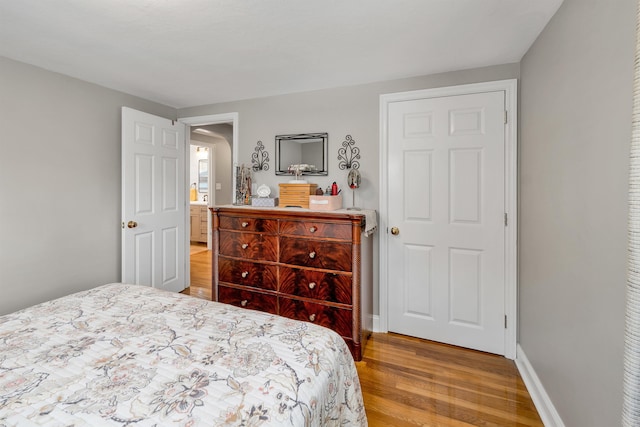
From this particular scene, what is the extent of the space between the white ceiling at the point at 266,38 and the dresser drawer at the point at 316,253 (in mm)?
1409

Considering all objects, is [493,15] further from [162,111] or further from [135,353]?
[162,111]

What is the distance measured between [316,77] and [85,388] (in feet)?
8.25

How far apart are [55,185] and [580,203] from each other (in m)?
3.67

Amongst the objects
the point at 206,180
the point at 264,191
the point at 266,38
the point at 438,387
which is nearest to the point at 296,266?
the point at 264,191

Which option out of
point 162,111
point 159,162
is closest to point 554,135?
point 159,162

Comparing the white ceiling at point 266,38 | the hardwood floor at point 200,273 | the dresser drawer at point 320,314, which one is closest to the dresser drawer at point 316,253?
the dresser drawer at point 320,314

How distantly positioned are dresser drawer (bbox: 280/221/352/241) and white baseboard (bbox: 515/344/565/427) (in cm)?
148

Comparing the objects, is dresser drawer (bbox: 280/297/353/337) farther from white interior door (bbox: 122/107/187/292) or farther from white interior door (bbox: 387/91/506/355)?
white interior door (bbox: 122/107/187/292)

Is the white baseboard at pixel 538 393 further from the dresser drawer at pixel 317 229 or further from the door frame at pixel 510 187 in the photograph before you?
the dresser drawer at pixel 317 229

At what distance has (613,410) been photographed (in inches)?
44.4

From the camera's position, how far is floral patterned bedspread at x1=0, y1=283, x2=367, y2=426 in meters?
0.87

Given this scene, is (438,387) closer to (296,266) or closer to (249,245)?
(296,266)

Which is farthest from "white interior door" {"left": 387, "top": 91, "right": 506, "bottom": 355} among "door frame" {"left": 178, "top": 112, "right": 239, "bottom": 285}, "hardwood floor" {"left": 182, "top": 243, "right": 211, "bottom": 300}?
"hardwood floor" {"left": 182, "top": 243, "right": 211, "bottom": 300}

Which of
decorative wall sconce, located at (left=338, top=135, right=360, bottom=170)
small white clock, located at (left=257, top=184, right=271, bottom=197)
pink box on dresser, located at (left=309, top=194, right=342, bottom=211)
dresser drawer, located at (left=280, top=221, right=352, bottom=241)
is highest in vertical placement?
decorative wall sconce, located at (left=338, top=135, right=360, bottom=170)
